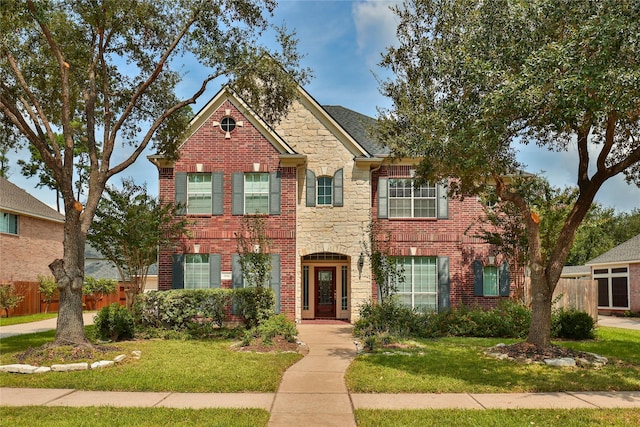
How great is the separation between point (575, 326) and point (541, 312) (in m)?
4.27

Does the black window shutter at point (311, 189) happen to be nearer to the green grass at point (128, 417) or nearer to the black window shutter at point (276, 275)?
the black window shutter at point (276, 275)

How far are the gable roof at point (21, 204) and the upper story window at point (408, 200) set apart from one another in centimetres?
1853

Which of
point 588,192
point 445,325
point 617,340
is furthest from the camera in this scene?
point 445,325

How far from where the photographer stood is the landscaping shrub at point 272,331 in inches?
508

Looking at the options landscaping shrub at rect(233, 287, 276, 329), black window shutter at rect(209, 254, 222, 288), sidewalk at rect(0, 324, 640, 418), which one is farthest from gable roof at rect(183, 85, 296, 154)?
sidewalk at rect(0, 324, 640, 418)

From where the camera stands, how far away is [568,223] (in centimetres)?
1162

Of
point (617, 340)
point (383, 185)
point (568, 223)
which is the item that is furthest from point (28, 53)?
point (617, 340)

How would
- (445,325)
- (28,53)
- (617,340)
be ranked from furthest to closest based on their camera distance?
(445,325) → (617,340) → (28,53)

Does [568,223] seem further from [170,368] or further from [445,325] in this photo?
[170,368]

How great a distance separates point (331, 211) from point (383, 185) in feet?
7.08

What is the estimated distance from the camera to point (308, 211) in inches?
736

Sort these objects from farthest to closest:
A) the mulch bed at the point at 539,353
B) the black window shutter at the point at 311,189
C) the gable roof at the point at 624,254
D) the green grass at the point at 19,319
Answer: the gable roof at the point at 624,254
the green grass at the point at 19,319
the black window shutter at the point at 311,189
the mulch bed at the point at 539,353

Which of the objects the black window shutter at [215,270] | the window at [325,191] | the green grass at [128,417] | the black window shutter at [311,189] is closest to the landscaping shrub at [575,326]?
the window at [325,191]

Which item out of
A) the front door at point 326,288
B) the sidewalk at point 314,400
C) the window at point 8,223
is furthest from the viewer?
the window at point 8,223
